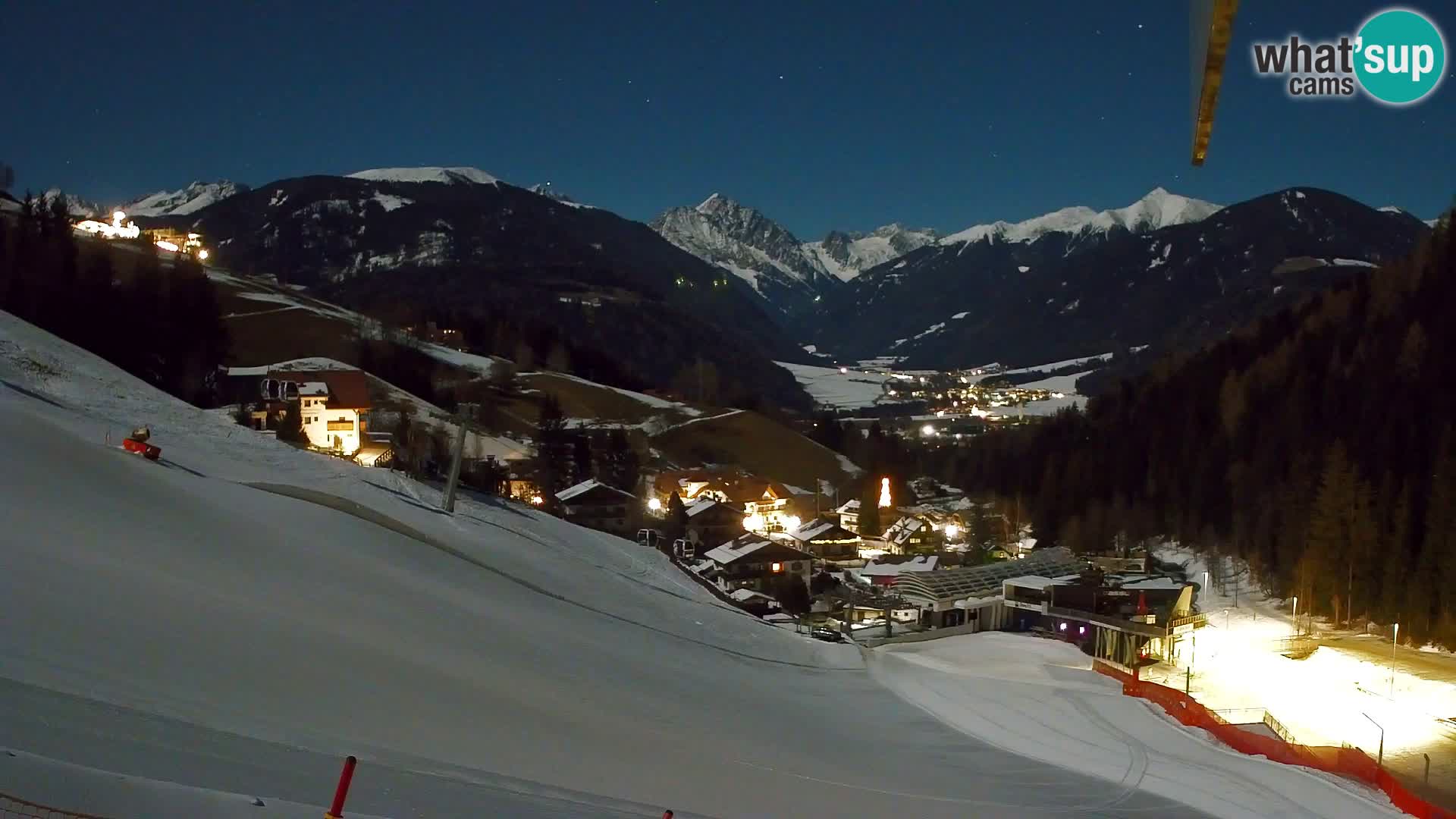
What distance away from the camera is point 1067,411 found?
87562 millimetres

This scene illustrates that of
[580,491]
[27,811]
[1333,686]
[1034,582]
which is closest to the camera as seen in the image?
[27,811]

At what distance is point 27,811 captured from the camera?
3.86m

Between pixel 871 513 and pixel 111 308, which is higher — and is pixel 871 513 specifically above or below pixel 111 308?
below

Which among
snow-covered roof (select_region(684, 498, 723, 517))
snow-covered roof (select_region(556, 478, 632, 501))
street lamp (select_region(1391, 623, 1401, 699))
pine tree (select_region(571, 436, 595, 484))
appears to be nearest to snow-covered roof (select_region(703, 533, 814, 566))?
snow-covered roof (select_region(684, 498, 723, 517))

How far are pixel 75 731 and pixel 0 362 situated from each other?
15.4 m

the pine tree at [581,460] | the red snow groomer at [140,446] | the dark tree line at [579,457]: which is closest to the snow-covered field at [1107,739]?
the red snow groomer at [140,446]

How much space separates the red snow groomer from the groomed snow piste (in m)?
0.44

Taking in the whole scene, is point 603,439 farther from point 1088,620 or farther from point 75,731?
point 75,731

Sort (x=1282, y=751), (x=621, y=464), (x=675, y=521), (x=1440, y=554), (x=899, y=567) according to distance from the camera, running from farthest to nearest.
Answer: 1. (x=621, y=464)
2. (x=675, y=521)
3. (x=899, y=567)
4. (x=1440, y=554)
5. (x=1282, y=751)

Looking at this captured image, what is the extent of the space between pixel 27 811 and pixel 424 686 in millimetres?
4168

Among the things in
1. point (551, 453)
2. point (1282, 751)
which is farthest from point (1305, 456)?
point (551, 453)

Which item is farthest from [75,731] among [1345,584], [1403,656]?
[1345,584]

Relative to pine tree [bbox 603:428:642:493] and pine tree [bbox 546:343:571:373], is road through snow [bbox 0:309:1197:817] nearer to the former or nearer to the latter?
pine tree [bbox 603:428:642:493]

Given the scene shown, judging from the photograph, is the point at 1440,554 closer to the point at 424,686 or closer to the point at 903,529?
the point at 903,529
